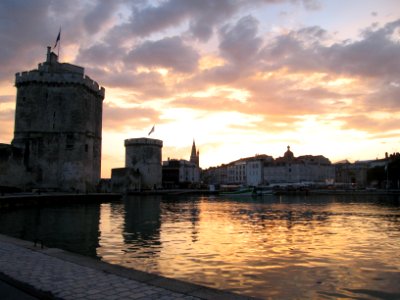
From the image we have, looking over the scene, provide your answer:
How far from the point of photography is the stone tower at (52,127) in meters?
49.1

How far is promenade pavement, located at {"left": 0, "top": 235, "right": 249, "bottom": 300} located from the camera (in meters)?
6.29

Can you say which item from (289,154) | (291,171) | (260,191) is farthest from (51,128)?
(289,154)

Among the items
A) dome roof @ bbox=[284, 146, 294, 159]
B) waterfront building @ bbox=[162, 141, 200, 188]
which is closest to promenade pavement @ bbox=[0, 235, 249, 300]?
waterfront building @ bbox=[162, 141, 200, 188]

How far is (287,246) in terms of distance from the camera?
14969 millimetres

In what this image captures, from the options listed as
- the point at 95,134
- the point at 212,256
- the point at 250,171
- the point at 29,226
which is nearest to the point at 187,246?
the point at 212,256

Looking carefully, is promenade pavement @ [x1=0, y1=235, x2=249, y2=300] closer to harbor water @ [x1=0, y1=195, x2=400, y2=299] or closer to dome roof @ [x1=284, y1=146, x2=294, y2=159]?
harbor water @ [x1=0, y1=195, x2=400, y2=299]

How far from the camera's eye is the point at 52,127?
49.5 metres

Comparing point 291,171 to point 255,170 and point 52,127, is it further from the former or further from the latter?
point 52,127

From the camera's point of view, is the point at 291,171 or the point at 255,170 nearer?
the point at 291,171

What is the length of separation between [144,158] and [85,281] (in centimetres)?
8202

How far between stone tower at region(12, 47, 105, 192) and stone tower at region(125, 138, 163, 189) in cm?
3794

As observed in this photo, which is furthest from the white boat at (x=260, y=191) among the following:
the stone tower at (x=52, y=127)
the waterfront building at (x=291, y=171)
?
the stone tower at (x=52, y=127)

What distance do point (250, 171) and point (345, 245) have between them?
141m

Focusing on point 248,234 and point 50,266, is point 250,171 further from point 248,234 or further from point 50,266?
point 50,266
